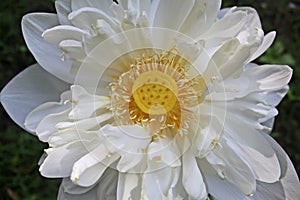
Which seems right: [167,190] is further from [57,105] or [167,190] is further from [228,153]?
[57,105]

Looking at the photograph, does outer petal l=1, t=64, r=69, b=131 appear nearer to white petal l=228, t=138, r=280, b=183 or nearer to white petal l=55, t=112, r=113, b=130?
white petal l=55, t=112, r=113, b=130

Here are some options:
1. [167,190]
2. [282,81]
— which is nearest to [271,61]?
[282,81]

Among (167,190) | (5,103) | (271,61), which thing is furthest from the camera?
(271,61)

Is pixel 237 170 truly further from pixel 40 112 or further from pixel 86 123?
pixel 40 112

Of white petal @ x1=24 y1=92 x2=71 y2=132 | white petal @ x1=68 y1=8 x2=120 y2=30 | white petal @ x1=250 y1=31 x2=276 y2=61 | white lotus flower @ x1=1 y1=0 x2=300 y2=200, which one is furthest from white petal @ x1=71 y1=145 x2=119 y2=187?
white petal @ x1=250 y1=31 x2=276 y2=61

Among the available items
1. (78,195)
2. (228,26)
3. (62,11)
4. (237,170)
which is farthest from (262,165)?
(62,11)

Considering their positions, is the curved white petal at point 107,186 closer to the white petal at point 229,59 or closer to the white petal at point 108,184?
the white petal at point 108,184

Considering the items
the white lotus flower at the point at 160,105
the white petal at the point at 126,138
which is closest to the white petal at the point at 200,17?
the white lotus flower at the point at 160,105
